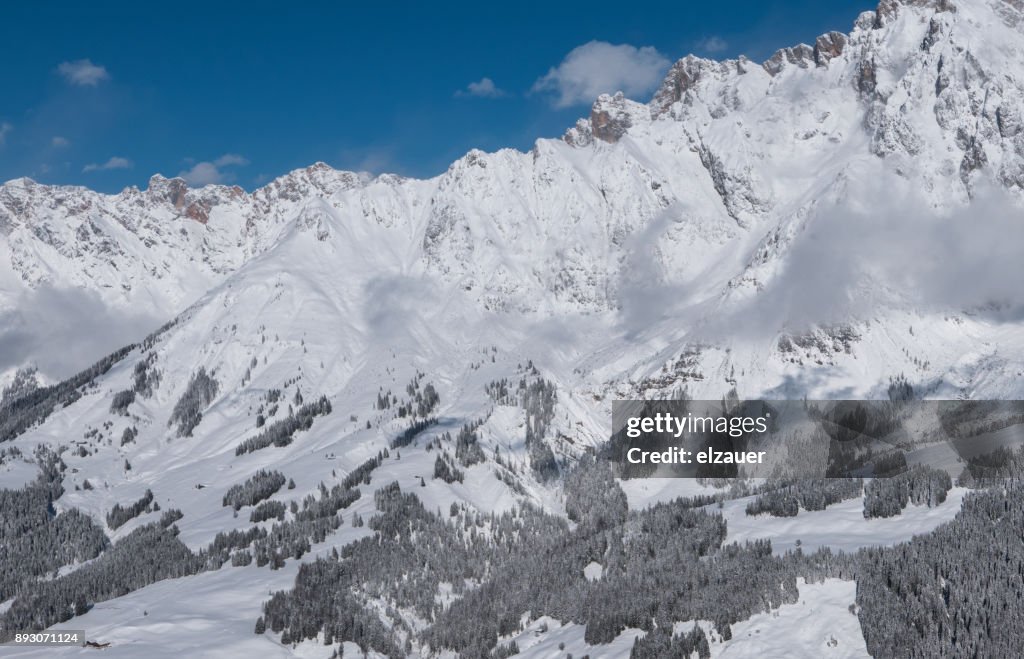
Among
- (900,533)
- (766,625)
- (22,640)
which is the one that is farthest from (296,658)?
(900,533)

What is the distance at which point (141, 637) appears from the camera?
4158 inches

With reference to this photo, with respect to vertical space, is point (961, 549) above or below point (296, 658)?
above

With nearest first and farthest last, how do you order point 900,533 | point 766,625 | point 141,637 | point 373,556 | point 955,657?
point 955,657
point 766,625
point 900,533
point 141,637
point 373,556

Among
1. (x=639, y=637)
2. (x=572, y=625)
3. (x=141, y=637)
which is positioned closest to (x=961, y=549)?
(x=639, y=637)

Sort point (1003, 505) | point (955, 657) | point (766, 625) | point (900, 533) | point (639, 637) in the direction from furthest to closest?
1. point (900, 533)
2. point (1003, 505)
3. point (639, 637)
4. point (766, 625)
5. point (955, 657)

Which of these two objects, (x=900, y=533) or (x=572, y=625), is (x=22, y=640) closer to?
(x=572, y=625)

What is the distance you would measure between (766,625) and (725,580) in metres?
15.2

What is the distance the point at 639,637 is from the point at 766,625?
1237cm

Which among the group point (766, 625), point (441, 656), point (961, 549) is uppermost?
point (961, 549)

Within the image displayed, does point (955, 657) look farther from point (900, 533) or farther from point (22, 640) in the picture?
point (22, 640)

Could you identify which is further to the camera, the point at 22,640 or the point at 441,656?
the point at 441,656

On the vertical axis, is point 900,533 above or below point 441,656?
above

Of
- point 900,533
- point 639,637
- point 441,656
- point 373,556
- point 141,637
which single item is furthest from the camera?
point 373,556

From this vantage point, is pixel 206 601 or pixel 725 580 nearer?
pixel 725 580
